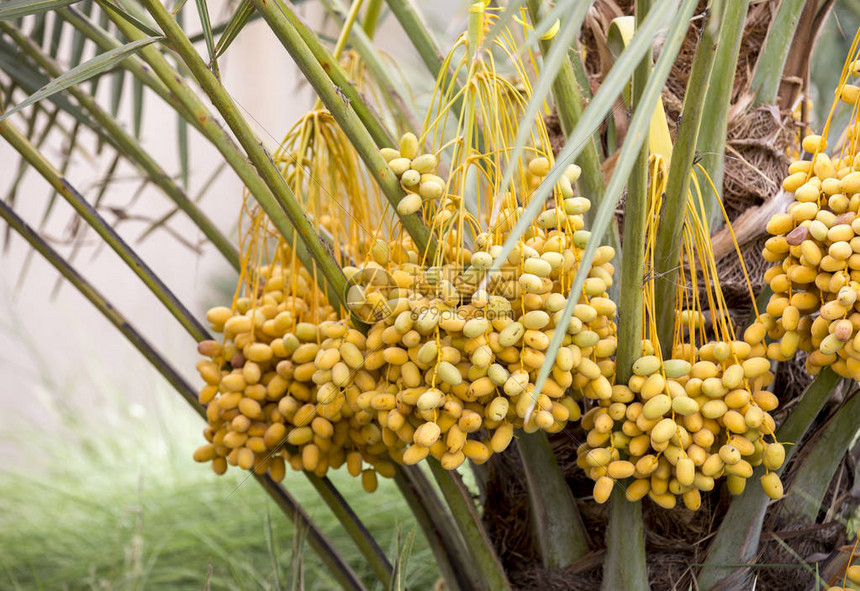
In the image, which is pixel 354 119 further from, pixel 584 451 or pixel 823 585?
pixel 823 585

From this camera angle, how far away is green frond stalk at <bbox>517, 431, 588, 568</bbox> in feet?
2.13

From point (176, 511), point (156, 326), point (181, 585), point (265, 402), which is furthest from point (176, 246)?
point (265, 402)

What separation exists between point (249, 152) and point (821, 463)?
0.50m

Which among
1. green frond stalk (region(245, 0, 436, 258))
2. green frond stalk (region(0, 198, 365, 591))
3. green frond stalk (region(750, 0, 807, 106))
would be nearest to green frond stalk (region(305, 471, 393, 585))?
green frond stalk (region(0, 198, 365, 591))

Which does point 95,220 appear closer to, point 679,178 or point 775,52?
point 679,178

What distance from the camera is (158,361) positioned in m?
0.74

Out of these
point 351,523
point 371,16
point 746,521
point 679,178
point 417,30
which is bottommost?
point 746,521

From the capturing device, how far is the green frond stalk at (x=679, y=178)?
1.46ft

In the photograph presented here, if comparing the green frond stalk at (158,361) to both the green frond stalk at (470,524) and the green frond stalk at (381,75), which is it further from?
the green frond stalk at (381,75)

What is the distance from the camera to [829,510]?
26.8 inches

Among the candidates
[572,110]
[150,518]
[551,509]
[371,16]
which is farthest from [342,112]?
[150,518]

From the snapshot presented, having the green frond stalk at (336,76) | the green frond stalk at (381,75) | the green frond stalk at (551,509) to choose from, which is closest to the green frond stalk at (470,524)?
the green frond stalk at (551,509)

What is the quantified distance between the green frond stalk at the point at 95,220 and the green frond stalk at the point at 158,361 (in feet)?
0.18

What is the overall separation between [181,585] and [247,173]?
3.71 ft
